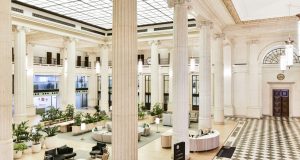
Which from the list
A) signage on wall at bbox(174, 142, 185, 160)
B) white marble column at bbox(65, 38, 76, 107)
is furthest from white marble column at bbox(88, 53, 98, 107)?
signage on wall at bbox(174, 142, 185, 160)

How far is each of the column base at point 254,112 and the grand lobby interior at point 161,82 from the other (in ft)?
0.24

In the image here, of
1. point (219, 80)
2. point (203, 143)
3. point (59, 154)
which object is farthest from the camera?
point (219, 80)

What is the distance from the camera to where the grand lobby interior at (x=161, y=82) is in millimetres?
4906

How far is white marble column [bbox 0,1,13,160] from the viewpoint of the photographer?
16.0 feet

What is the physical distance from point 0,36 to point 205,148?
806cm

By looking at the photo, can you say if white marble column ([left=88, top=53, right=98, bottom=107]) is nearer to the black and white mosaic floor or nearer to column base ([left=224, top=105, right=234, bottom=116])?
column base ([left=224, top=105, right=234, bottom=116])

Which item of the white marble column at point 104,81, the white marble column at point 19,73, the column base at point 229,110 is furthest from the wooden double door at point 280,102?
the white marble column at point 19,73

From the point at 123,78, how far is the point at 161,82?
19655 millimetres

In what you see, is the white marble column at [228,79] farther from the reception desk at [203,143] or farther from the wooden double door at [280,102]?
the reception desk at [203,143]

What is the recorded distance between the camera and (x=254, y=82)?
18.2 metres

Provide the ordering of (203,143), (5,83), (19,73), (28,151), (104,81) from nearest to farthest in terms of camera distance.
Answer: (5,83) → (203,143) → (28,151) → (19,73) → (104,81)

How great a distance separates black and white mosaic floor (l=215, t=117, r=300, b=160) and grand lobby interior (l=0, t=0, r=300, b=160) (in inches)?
1.8

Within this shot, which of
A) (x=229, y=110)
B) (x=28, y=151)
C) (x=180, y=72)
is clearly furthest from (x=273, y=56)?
(x=28, y=151)

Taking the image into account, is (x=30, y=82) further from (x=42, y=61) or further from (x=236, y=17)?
(x=236, y=17)
